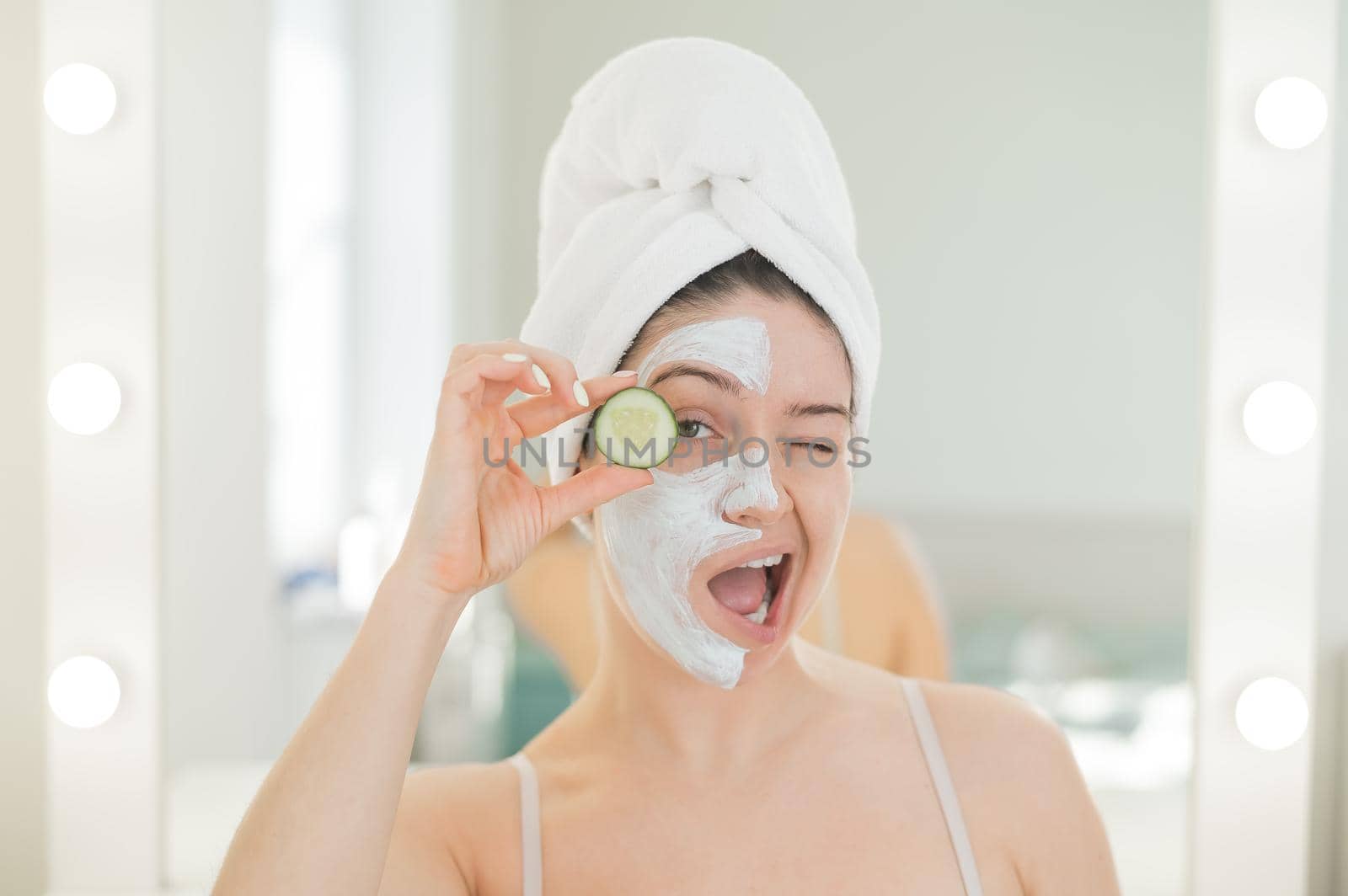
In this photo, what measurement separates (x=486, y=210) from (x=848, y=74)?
0.41m

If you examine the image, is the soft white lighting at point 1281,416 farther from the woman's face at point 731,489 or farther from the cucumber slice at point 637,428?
the cucumber slice at point 637,428

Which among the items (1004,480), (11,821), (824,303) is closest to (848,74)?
(824,303)

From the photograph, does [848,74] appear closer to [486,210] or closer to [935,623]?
[486,210]

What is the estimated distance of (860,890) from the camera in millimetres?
957

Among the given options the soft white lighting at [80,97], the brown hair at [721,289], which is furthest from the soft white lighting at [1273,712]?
the soft white lighting at [80,97]

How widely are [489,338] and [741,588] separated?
42 cm

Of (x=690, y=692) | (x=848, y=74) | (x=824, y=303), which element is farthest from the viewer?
(x=848, y=74)

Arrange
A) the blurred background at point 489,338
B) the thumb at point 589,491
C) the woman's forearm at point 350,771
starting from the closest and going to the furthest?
the woman's forearm at point 350,771, the thumb at point 589,491, the blurred background at point 489,338

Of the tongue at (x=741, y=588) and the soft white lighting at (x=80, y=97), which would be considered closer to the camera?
the tongue at (x=741, y=588)

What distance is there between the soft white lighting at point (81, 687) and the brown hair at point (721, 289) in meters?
0.79

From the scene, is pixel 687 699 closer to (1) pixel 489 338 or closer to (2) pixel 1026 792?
(2) pixel 1026 792

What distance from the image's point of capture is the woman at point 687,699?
2.70 feet

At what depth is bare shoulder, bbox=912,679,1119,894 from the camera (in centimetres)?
99

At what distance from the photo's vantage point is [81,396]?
1249 mm
